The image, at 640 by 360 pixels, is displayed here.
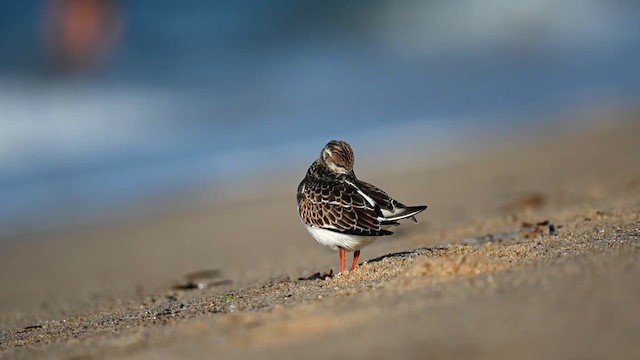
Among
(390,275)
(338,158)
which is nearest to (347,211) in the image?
(338,158)

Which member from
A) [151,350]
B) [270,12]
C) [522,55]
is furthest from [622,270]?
[270,12]

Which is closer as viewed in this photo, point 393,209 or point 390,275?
point 390,275

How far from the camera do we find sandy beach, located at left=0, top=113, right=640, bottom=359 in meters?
3.79

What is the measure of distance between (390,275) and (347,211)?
101 cm

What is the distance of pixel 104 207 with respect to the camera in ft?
39.4

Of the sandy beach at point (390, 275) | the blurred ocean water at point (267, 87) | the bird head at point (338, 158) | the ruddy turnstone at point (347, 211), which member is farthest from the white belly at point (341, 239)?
the blurred ocean water at point (267, 87)

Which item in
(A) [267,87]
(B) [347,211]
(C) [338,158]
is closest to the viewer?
(B) [347,211]

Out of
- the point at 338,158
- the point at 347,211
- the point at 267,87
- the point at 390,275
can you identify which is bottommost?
the point at 390,275

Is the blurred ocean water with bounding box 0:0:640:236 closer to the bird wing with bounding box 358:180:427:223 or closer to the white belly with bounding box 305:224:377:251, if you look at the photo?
the white belly with bounding box 305:224:377:251

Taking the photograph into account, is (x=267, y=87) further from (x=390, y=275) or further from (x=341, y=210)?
(x=390, y=275)

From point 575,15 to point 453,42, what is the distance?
107 inches

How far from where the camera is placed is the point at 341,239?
6539 millimetres

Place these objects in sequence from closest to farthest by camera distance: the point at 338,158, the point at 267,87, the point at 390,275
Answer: the point at 390,275 → the point at 338,158 → the point at 267,87

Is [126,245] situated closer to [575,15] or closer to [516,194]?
[516,194]
